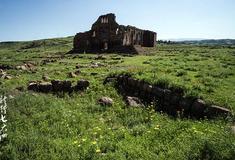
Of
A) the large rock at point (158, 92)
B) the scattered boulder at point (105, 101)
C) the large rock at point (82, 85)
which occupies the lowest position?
the scattered boulder at point (105, 101)

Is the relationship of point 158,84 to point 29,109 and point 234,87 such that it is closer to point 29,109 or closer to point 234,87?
point 234,87

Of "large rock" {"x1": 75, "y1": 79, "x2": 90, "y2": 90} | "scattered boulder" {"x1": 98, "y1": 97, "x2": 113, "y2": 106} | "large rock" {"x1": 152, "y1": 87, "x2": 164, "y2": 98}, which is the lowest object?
"scattered boulder" {"x1": 98, "y1": 97, "x2": 113, "y2": 106}

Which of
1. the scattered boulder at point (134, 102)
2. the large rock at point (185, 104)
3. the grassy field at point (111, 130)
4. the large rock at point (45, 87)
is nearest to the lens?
the grassy field at point (111, 130)

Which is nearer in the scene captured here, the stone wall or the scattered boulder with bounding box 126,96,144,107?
the stone wall

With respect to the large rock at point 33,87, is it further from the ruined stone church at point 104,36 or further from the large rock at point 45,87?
the ruined stone church at point 104,36

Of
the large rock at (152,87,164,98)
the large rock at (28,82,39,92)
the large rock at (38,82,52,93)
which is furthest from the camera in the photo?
the large rock at (28,82,39,92)

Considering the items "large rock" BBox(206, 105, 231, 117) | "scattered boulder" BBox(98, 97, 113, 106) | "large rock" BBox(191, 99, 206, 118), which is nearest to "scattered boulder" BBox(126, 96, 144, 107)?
"scattered boulder" BBox(98, 97, 113, 106)

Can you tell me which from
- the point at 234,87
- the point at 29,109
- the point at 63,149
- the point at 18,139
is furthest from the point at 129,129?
the point at 234,87

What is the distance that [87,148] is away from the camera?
870cm

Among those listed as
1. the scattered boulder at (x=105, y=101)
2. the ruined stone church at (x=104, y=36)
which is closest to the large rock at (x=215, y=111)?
the scattered boulder at (x=105, y=101)

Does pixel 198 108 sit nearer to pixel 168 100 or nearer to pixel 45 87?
pixel 168 100

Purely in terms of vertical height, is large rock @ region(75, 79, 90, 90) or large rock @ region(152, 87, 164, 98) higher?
large rock @ region(152, 87, 164, 98)

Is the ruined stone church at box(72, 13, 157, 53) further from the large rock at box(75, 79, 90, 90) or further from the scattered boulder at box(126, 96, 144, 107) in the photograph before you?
the scattered boulder at box(126, 96, 144, 107)

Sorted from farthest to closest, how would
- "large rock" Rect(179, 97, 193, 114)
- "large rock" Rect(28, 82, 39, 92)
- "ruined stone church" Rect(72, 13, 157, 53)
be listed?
1. "ruined stone church" Rect(72, 13, 157, 53)
2. "large rock" Rect(28, 82, 39, 92)
3. "large rock" Rect(179, 97, 193, 114)
